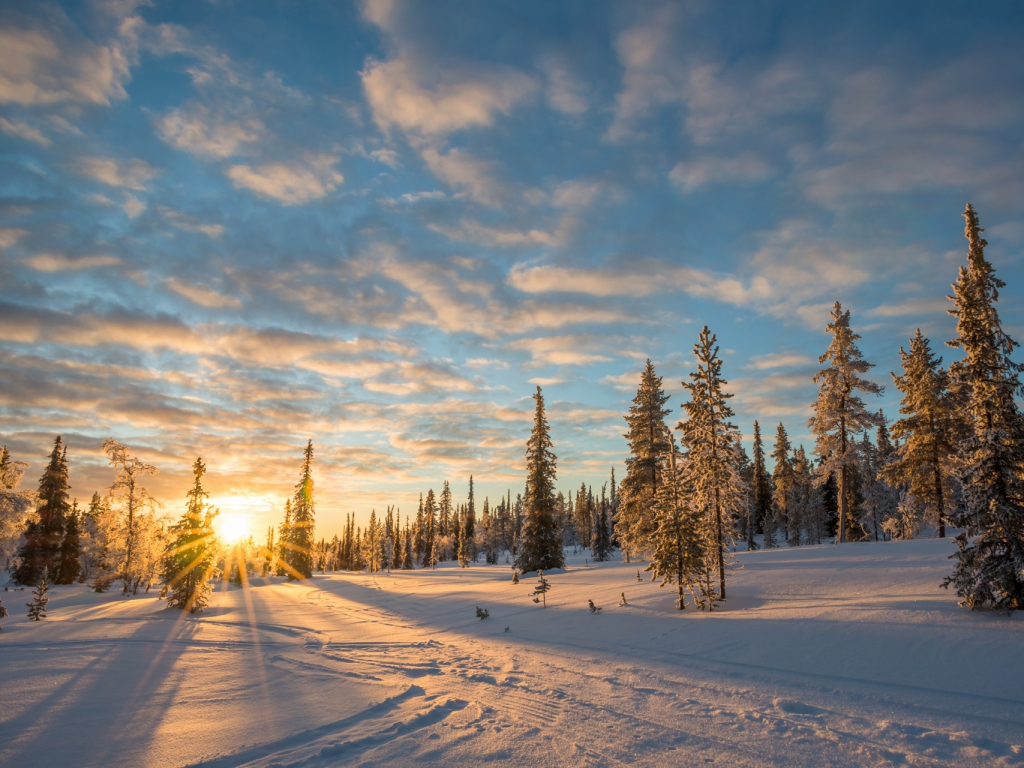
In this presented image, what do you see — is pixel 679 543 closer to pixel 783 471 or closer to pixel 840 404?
pixel 840 404

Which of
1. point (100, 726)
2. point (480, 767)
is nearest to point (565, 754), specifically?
point (480, 767)

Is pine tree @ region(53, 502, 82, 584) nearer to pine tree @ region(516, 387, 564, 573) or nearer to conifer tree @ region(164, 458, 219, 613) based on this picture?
conifer tree @ region(164, 458, 219, 613)

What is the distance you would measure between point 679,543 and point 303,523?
55.7 meters

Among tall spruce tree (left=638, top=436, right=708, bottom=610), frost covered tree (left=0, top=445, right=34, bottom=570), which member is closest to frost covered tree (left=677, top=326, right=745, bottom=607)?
tall spruce tree (left=638, top=436, right=708, bottom=610)

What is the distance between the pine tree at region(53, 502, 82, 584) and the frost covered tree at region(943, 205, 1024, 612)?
68.1 metres

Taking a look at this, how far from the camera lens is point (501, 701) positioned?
969 centimetres

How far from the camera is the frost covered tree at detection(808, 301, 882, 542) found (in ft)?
114

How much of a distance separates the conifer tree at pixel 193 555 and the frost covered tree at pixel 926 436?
1787 inches

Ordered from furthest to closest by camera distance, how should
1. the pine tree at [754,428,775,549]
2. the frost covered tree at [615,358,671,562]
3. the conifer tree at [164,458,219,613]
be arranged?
the pine tree at [754,428,775,549]
the frost covered tree at [615,358,671,562]
the conifer tree at [164,458,219,613]

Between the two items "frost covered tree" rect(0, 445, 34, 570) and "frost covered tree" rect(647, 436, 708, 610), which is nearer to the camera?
"frost covered tree" rect(647, 436, 708, 610)

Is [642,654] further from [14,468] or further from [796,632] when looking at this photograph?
[14,468]

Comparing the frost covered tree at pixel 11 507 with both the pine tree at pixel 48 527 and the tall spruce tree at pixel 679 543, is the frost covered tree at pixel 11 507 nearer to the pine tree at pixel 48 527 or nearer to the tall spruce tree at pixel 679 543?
the pine tree at pixel 48 527

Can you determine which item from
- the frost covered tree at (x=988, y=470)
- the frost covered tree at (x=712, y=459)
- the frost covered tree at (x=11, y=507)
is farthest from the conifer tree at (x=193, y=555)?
the frost covered tree at (x=988, y=470)

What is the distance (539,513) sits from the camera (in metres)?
41.9
